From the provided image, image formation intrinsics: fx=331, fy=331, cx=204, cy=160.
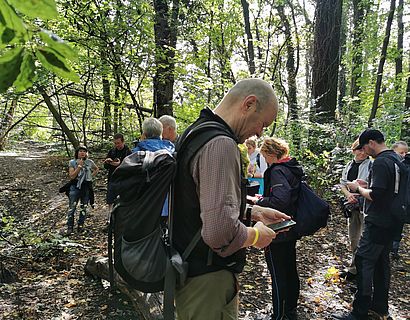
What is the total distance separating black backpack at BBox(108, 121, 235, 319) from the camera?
1618 mm

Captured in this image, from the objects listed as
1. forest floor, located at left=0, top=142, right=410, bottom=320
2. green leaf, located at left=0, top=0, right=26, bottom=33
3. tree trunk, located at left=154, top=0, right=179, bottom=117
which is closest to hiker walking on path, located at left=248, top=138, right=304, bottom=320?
forest floor, located at left=0, top=142, right=410, bottom=320

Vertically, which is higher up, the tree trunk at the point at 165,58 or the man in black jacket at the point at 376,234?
the tree trunk at the point at 165,58

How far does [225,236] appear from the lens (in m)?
1.46

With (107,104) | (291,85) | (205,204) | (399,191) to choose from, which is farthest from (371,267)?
(291,85)

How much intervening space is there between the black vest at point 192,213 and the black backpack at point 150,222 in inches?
0.5

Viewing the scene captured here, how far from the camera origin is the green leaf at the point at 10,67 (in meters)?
0.85

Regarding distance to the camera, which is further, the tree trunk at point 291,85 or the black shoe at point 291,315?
the tree trunk at point 291,85

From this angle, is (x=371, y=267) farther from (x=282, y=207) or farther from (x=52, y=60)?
(x=52, y=60)

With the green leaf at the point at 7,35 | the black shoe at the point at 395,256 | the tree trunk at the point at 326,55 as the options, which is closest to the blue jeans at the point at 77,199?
the black shoe at the point at 395,256

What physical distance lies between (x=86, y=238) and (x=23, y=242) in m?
1.51

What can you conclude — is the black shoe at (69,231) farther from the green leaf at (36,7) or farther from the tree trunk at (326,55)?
the tree trunk at (326,55)

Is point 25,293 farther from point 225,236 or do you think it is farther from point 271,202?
point 225,236

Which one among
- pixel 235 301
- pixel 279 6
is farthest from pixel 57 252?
pixel 279 6

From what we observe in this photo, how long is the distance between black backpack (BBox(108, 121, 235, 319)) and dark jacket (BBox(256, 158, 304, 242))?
163cm
